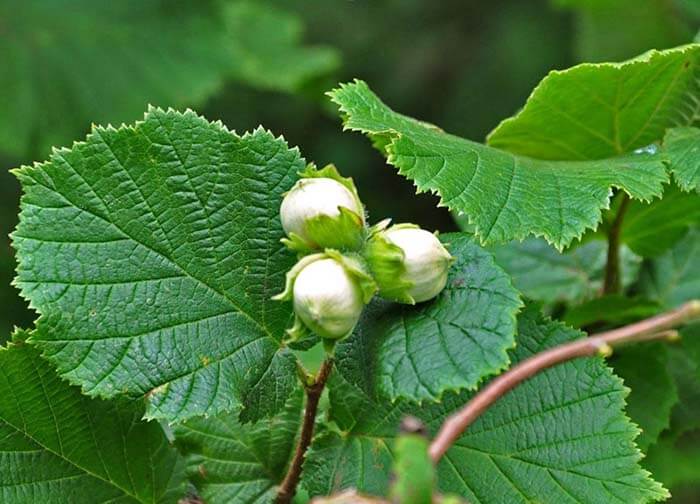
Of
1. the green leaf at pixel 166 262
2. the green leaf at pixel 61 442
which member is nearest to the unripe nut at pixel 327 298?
the green leaf at pixel 166 262

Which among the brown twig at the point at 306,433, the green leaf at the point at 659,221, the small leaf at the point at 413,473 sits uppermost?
the green leaf at the point at 659,221

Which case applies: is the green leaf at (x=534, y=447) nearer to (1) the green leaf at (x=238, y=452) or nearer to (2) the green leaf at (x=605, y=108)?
(1) the green leaf at (x=238, y=452)

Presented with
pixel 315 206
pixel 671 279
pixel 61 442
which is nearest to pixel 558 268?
pixel 671 279

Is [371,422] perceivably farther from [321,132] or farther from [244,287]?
[321,132]

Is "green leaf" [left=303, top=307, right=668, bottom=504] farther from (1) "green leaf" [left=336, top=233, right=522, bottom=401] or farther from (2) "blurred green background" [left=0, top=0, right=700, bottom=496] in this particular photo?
(2) "blurred green background" [left=0, top=0, right=700, bottom=496]

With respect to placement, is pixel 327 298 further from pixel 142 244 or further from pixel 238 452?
pixel 238 452

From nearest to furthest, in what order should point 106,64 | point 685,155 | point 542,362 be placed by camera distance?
point 542,362 → point 685,155 → point 106,64

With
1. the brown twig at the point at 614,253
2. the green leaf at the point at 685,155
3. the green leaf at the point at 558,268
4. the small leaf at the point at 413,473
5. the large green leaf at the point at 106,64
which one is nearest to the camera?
the small leaf at the point at 413,473
